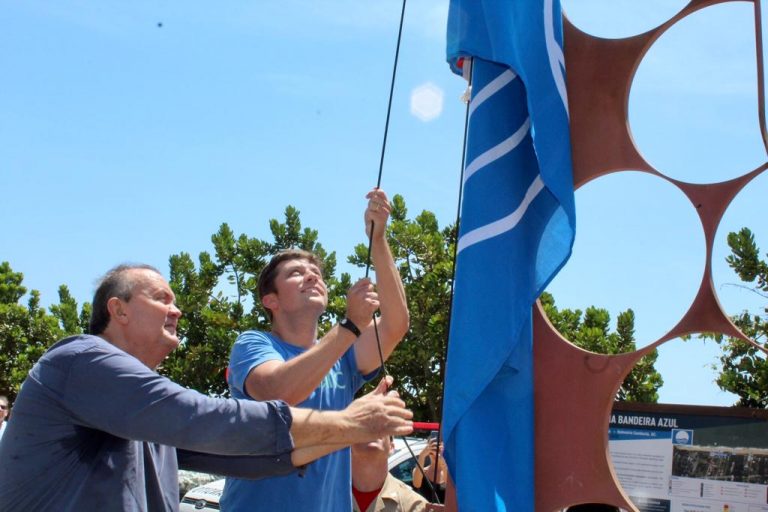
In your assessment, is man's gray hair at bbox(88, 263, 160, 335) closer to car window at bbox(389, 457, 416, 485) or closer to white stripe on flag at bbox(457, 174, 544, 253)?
white stripe on flag at bbox(457, 174, 544, 253)

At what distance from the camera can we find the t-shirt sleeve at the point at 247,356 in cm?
261

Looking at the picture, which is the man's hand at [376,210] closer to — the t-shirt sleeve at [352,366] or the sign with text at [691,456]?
the t-shirt sleeve at [352,366]

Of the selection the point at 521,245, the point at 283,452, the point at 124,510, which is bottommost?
the point at 124,510

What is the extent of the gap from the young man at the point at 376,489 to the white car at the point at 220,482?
3.16 meters

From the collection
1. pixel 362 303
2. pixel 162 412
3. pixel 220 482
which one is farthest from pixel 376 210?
pixel 220 482

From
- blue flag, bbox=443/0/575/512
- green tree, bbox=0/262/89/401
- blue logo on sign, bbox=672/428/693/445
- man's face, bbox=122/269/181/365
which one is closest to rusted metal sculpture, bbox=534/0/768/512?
blue flag, bbox=443/0/575/512

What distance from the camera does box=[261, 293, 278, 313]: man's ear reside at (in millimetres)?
2912

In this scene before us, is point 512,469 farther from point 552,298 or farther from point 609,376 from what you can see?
point 552,298

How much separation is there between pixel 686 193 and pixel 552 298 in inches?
400

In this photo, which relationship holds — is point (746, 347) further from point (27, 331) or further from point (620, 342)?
point (27, 331)

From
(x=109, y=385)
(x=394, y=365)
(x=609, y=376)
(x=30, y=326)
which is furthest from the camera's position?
(x=30, y=326)

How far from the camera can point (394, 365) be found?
12.4 meters

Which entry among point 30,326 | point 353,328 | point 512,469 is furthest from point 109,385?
point 30,326

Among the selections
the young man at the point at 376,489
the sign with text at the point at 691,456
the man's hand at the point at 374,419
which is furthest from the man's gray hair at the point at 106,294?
the sign with text at the point at 691,456
